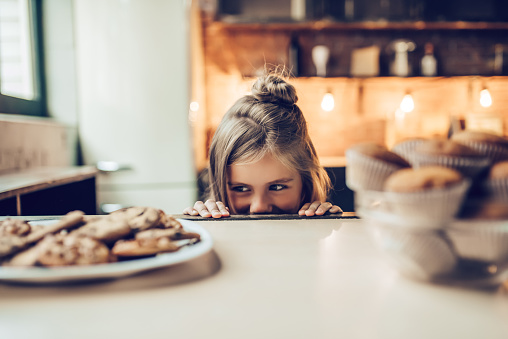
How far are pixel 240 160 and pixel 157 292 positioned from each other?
0.88 m

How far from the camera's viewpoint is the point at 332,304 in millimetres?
378

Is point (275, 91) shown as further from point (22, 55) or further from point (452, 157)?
point (22, 55)

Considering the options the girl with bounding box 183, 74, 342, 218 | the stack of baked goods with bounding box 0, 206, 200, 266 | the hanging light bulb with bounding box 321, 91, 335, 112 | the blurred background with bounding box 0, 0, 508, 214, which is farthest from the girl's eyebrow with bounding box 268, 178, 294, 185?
the hanging light bulb with bounding box 321, 91, 335, 112

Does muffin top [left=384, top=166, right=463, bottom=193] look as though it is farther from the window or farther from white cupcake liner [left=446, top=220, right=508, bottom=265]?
the window

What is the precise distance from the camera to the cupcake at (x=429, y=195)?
0.36m

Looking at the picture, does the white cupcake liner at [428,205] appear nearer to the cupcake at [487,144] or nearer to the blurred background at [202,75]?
the cupcake at [487,144]

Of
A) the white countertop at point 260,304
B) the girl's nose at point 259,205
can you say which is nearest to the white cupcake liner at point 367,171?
the white countertop at point 260,304

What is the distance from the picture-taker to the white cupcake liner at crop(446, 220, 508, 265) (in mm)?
364

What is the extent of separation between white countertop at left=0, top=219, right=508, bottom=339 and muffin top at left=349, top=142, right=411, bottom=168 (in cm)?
14

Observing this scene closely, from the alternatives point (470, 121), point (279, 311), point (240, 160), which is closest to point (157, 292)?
point (279, 311)

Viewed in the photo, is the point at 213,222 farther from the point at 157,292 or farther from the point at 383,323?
the point at 383,323

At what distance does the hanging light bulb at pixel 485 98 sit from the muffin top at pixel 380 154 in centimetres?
365

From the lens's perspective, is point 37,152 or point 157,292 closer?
point 157,292

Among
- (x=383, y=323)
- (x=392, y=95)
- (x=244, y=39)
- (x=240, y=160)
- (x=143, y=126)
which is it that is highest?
(x=244, y=39)
